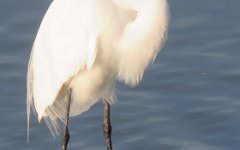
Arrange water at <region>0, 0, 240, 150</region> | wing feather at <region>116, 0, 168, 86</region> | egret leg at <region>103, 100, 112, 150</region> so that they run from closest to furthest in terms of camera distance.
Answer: wing feather at <region>116, 0, 168, 86</region>, egret leg at <region>103, 100, 112, 150</region>, water at <region>0, 0, 240, 150</region>

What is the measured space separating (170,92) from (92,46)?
178 centimetres

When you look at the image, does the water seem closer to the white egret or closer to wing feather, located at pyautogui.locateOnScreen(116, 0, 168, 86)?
the white egret

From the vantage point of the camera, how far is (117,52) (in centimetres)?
682

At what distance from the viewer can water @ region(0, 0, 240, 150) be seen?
7.89 m

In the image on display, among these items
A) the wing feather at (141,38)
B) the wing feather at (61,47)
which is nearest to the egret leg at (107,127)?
the wing feather at (141,38)

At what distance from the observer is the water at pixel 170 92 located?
7887 mm

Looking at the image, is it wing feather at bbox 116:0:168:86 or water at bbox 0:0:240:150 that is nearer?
wing feather at bbox 116:0:168:86

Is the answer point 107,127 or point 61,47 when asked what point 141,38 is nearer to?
point 61,47

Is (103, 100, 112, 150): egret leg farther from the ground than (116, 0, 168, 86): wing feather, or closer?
closer

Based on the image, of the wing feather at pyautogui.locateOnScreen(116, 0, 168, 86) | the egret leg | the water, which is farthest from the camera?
the water

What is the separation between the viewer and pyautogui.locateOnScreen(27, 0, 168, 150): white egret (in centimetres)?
666

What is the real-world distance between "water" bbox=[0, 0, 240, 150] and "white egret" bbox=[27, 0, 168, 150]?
3.07ft

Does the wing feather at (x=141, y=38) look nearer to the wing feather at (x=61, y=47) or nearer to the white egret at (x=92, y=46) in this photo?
the white egret at (x=92, y=46)

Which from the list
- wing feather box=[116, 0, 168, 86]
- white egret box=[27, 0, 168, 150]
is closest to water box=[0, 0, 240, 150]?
white egret box=[27, 0, 168, 150]
